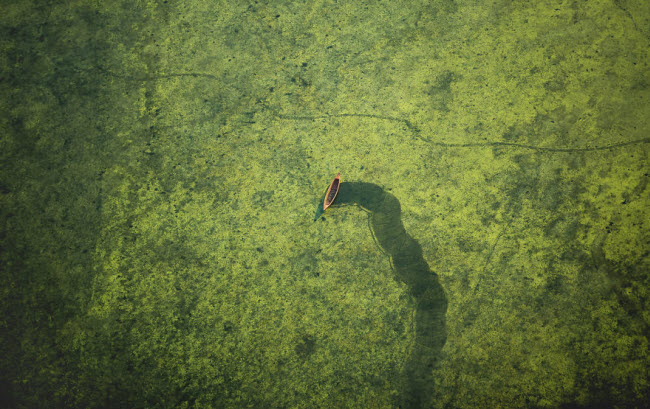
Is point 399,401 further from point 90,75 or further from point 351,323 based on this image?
point 90,75

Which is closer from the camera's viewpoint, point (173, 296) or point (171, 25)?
point (173, 296)

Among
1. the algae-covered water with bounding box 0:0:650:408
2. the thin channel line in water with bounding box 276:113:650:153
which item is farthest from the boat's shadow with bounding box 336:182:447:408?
the thin channel line in water with bounding box 276:113:650:153

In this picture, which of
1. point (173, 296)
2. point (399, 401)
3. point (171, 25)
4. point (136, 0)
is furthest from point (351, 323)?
point (136, 0)

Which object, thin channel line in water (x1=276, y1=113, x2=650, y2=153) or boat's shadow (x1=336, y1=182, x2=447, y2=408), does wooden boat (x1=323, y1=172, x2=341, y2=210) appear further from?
thin channel line in water (x1=276, y1=113, x2=650, y2=153)

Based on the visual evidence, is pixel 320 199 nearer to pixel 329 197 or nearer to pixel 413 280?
pixel 329 197

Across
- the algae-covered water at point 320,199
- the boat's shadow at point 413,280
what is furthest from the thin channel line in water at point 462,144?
the boat's shadow at point 413,280

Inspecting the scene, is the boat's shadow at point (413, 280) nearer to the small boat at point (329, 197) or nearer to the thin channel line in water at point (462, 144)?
the small boat at point (329, 197)
